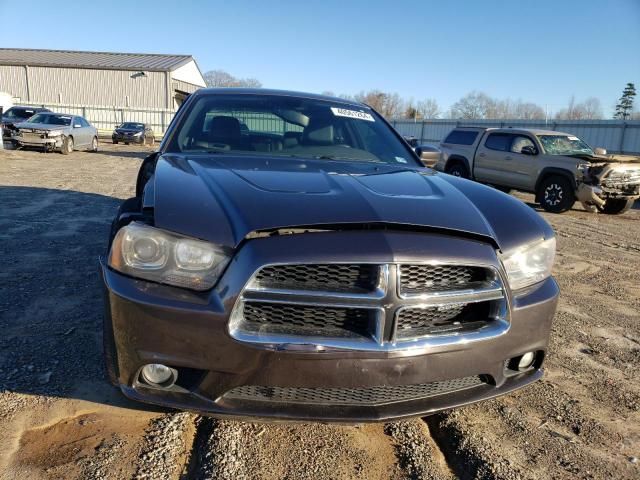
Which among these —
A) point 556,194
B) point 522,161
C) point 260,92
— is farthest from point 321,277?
point 522,161

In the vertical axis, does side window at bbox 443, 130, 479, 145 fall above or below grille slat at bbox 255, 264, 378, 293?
above

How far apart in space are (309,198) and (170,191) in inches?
23.8

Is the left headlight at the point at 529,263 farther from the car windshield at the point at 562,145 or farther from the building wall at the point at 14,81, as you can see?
the building wall at the point at 14,81

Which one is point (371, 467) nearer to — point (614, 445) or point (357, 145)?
point (614, 445)

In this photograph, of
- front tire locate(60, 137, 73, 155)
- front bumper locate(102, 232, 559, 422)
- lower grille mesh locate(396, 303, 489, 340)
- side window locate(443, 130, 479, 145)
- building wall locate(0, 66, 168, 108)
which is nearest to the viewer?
front bumper locate(102, 232, 559, 422)

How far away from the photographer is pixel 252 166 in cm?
265

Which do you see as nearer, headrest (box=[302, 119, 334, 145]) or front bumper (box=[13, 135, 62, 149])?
headrest (box=[302, 119, 334, 145])

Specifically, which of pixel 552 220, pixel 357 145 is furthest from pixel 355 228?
pixel 552 220

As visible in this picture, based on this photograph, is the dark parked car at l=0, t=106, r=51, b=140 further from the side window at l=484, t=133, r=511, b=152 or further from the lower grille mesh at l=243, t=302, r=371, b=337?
the lower grille mesh at l=243, t=302, r=371, b=337

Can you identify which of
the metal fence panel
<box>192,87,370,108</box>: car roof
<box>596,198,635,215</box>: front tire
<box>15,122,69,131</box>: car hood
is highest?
the metal fence panel

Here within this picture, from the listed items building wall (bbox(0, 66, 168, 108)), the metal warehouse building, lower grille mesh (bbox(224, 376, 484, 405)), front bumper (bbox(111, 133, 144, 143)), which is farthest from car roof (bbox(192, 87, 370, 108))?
building wall (bbox(0, 66, 168, 108))

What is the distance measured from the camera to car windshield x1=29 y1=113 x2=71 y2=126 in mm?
18844

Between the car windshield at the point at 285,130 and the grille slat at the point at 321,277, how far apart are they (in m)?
1.40

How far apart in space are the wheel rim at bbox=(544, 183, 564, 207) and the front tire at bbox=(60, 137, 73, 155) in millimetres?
16910
